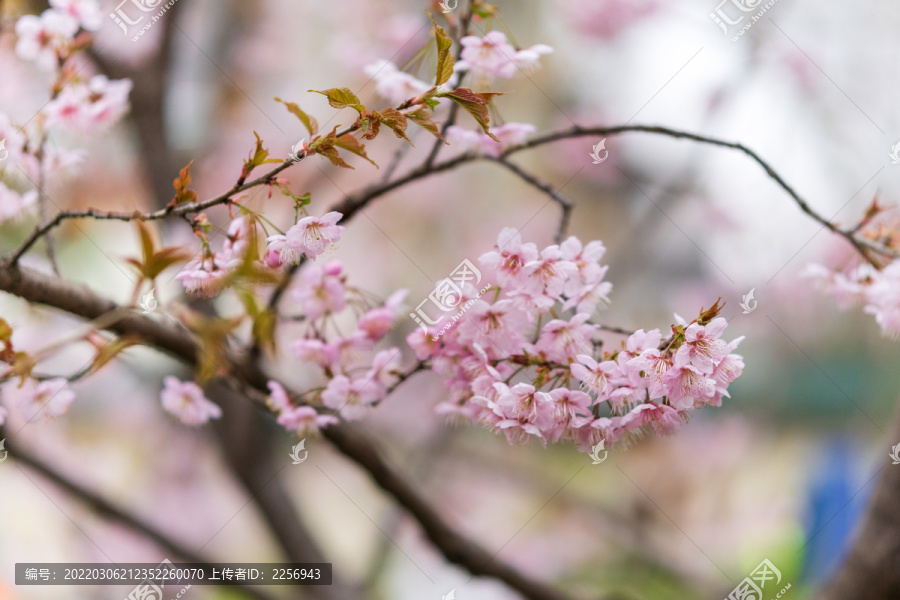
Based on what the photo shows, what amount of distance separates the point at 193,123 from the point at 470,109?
192 centimetres

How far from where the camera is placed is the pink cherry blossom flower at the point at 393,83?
1.95 feet

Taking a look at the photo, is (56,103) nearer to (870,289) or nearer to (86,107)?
(86,107)

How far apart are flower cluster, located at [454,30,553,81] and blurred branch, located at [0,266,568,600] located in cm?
35

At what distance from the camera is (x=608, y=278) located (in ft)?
5.73

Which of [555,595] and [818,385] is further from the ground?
[818,385]

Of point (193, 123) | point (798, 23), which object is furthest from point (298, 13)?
point (798, 23)

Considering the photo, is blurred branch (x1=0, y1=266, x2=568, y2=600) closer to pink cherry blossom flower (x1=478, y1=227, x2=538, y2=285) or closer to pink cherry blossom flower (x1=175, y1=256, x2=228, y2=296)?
pink cherry blossom flower (x1=175, y1=256, x2=228, y2=296)

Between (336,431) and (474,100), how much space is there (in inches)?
14.6

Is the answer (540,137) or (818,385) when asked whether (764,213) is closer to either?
(818,385)

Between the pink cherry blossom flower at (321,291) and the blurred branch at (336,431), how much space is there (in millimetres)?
84

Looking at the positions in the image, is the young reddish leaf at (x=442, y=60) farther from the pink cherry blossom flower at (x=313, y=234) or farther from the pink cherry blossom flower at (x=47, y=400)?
the pink cherry blossom flower at (x=47, y=400)

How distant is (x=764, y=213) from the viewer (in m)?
2.02

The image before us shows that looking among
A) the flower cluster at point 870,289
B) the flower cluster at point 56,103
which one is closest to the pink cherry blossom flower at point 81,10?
the flower cluster at point 56,103

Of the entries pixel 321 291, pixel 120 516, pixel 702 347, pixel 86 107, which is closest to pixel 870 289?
pixel 702 347
